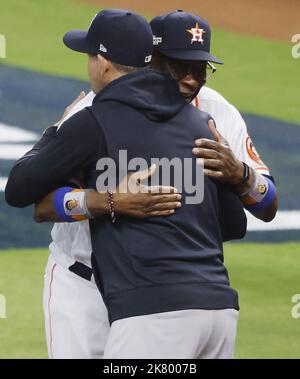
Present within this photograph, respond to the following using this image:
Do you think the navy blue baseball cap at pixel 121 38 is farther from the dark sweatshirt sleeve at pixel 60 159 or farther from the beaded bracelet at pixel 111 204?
the beaded bracelet at pixel 111 204

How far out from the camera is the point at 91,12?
14.7 meters

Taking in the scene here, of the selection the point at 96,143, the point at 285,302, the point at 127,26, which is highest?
the point at 127,26

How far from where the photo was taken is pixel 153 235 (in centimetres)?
413

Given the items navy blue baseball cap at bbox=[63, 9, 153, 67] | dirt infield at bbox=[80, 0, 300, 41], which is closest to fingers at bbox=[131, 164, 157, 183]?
navy blue baseball cap at bbox=[63, 9, 153, 67]

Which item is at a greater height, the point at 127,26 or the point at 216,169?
the point at 127,26

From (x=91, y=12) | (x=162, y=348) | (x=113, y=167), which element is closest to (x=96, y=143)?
(x=113, y=167)

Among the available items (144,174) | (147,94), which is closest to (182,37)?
(147,94)

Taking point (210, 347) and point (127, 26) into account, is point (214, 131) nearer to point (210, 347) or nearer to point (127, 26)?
point (127, 26)

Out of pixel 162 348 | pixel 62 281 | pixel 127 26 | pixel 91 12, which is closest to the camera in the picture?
pixel 162 348

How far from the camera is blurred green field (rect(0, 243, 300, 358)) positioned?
6.81 meters

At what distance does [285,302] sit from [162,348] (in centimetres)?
377

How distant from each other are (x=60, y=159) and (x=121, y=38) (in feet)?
1.74

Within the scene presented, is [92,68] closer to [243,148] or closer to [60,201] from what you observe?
[60,201]

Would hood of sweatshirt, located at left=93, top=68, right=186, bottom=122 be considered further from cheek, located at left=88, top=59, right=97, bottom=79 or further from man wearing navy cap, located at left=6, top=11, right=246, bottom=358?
cheek, located at left=88, top=59, right=97, bottom=79
